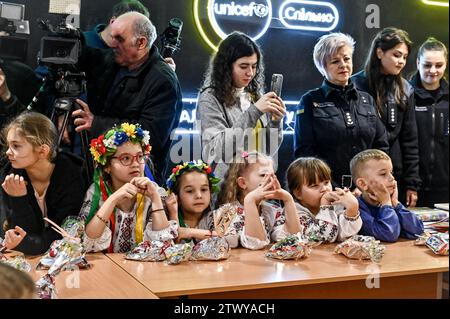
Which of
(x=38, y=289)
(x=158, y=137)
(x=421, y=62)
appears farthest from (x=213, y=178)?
(x=421, y=62)

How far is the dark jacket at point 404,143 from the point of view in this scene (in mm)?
3430

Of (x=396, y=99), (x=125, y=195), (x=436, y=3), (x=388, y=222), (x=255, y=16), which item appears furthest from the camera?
(x=436, y=3)

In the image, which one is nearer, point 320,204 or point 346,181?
point 320,204

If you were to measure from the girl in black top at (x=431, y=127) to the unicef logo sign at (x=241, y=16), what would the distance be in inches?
37.7

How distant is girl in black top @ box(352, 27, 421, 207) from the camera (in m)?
3.41

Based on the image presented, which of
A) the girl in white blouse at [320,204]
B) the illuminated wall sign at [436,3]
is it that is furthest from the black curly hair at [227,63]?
the illuminated wall sign at [436,3]

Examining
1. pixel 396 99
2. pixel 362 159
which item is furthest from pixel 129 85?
pixel 396 99

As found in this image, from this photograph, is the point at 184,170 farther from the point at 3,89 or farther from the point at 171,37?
the point at 3,89

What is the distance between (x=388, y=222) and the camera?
9.20ft

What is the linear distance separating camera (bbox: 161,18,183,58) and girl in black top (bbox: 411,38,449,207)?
1.45m

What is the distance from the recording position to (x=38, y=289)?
183cm

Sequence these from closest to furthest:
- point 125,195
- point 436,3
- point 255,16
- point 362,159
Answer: point 125,195 → point 362,159 → point 255,16 → point 436,3

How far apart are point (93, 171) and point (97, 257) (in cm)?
53

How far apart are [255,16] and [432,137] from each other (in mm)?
1245
